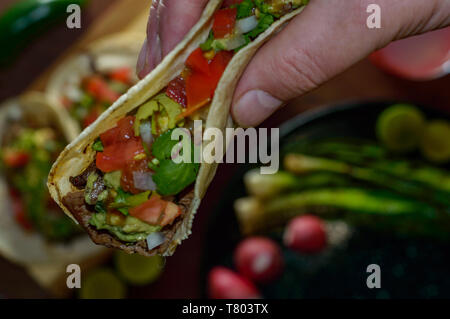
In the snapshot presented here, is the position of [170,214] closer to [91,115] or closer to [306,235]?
[306,235]

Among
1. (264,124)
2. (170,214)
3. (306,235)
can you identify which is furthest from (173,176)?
(264,124)

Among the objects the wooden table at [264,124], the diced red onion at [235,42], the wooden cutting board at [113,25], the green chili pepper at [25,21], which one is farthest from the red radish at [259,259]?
the green chili pepper at [25,21]

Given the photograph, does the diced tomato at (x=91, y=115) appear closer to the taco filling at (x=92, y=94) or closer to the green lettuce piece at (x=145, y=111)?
the taco filling at (x=92, y=94)

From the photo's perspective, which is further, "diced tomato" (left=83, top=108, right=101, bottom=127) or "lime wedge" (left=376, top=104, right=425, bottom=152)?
"diced tomato" (left=83, top=108, right=101, bottom=127)

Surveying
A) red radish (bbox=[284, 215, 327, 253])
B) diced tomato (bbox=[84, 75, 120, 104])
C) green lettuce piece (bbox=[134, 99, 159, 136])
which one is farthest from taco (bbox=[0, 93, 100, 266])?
green lettuce piece (bbox=[134, 99, 159, 136])

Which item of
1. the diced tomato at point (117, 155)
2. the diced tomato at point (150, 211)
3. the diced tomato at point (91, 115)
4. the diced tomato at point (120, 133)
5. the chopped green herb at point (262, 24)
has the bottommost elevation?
the diced tomato at point (150, 211)

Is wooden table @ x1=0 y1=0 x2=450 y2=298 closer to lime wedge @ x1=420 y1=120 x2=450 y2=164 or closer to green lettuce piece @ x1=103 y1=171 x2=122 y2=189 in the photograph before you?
lime wedge @ x1=420 y1=120 x2=450 y2=164
